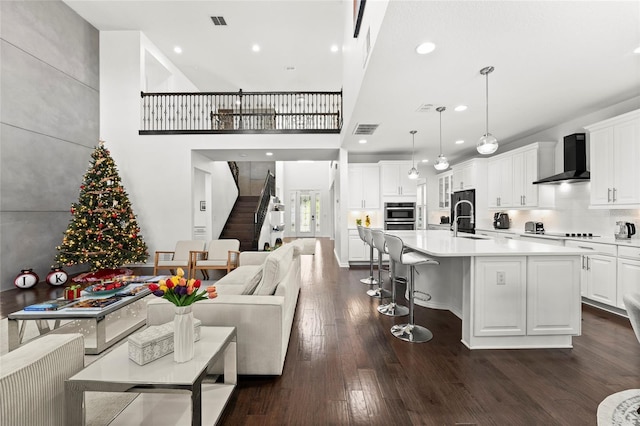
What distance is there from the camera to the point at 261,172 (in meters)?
12.5

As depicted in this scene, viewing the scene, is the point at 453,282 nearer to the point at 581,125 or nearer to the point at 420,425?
the point at 420,425

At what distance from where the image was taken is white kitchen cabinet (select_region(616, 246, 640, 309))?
3.44 metres

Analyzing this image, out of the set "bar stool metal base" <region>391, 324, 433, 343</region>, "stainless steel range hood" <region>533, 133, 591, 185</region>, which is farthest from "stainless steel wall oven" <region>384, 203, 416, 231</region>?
"bar stool metal base" <region>391, 324, 433, 343</region>

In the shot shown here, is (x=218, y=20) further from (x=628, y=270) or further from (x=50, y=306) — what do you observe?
(x=628, y=270)

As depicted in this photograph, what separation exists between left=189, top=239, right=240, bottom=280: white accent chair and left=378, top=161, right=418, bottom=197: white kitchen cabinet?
3.95 metres

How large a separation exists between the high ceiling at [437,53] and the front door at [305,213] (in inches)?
250

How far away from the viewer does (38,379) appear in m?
1.43

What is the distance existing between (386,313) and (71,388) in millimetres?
3177

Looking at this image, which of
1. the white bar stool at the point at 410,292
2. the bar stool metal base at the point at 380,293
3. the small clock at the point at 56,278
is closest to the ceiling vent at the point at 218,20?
the small clock at the point at 56,278

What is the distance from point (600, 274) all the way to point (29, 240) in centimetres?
909

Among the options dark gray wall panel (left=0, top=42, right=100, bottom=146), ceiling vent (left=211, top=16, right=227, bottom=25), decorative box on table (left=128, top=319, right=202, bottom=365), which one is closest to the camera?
decorative box on table (left=128, top=319, right=202, bottom=365)

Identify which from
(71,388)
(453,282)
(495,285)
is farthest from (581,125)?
(71,388)

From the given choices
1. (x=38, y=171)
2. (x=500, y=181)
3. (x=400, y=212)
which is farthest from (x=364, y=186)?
(x=38, y=171)

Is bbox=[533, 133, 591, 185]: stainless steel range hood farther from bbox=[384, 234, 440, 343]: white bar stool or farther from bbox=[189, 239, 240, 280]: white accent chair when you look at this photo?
bbox=[189, 239, 240, 280]: white accent chair
